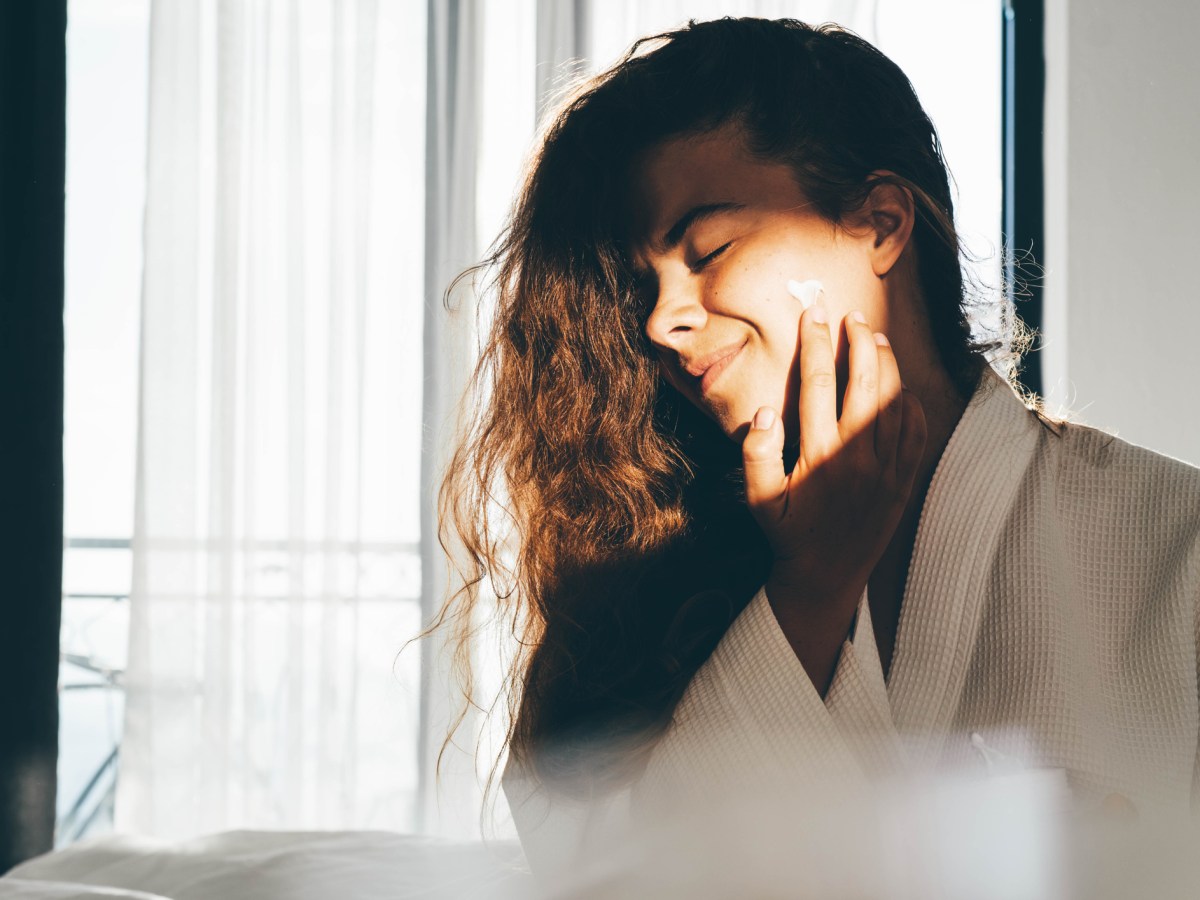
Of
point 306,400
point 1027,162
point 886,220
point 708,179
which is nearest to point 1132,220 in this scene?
point 1027,162

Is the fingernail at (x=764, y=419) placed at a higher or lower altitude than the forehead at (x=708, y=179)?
lower

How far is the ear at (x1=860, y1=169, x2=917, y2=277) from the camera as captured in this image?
2.81ft

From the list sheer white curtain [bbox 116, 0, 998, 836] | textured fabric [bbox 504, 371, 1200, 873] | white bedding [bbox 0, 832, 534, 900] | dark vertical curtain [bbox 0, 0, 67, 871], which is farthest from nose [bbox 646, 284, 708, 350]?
dark vertical curtain [bbox 0, 0, 67, 871]

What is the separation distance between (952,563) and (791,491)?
13 centimetres

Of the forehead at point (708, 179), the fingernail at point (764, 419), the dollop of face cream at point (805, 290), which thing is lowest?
the fingernail at point (764, 419)

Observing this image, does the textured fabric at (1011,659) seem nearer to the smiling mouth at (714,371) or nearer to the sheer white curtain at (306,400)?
the smiling mouth at (714,371)

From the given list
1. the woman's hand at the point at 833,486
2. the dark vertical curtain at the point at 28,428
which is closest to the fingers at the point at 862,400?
the woman's hand at the point at 833,486

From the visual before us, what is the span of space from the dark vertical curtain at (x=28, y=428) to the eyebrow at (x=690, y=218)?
67.7 inches

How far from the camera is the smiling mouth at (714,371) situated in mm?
837

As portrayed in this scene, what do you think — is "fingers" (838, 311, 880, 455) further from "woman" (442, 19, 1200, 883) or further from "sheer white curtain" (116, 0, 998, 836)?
"sheer white curtain" (116, 0, 998, 836)

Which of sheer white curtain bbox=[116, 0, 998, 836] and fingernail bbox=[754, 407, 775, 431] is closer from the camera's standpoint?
fingernail bbox=[754, 407, 775, 431]

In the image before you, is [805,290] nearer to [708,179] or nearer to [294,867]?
[708,179]

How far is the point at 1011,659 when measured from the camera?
721mm

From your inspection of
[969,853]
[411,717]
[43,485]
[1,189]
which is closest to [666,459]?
[969,853]
